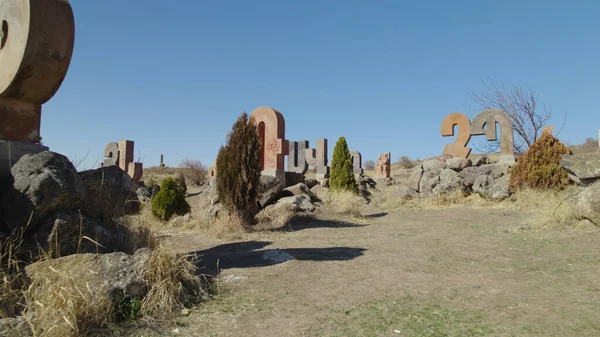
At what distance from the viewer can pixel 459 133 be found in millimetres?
14047

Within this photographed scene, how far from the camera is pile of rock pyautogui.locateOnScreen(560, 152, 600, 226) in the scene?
19.8ft

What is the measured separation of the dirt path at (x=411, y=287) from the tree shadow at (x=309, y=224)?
5.40ft

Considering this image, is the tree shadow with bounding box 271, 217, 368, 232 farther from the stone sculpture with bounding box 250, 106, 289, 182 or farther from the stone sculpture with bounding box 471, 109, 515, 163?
the stone sculpture with bounding box 471, 109, 515, 163

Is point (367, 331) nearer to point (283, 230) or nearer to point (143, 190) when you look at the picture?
point (283, 230)

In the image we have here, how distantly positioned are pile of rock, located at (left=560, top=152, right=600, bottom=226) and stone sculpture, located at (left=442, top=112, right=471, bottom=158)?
21.8 ft

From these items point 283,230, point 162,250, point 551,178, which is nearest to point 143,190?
point 283,230

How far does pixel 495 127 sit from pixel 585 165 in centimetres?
703

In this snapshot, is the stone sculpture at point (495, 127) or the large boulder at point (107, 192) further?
the stone sculpture at point (495, 127)

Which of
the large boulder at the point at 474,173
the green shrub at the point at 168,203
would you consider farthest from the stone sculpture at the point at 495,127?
the green shrub at the point at 168,203

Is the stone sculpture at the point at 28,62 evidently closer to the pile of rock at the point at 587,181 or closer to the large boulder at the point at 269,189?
the large boulder at the point at 269,189

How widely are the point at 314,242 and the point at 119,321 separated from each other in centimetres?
395

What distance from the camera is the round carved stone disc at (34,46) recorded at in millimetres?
3881

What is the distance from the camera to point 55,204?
345 cm

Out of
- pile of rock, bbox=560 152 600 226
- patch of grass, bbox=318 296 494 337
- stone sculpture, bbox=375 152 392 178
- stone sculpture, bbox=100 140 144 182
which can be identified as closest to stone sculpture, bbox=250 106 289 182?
pile of rock, bbox=560 152 600 226
